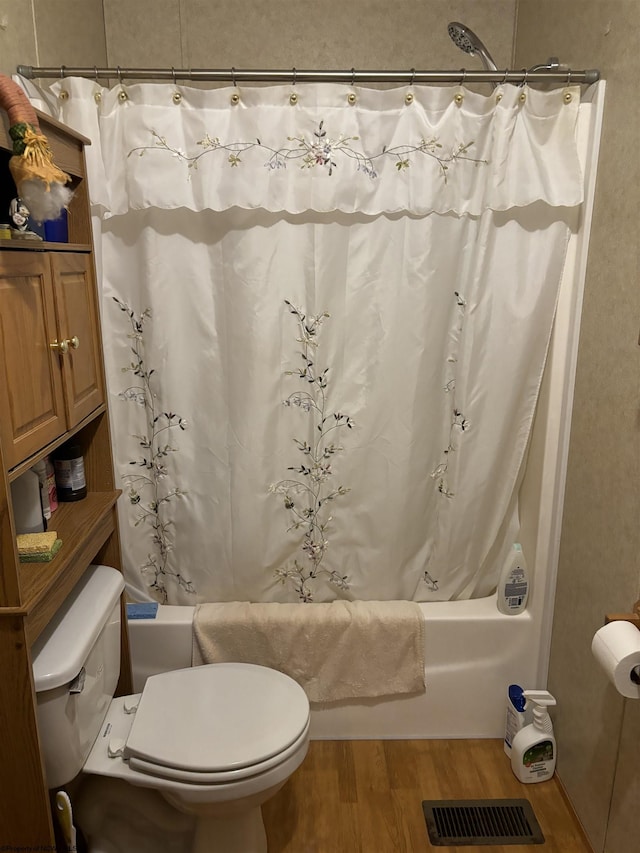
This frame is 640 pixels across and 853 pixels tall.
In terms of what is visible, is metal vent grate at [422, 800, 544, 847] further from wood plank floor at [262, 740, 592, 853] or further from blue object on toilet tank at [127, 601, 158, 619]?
blue object on toilet tank at [127, 601, 158, 619]

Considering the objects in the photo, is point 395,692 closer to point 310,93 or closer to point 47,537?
point 47,537

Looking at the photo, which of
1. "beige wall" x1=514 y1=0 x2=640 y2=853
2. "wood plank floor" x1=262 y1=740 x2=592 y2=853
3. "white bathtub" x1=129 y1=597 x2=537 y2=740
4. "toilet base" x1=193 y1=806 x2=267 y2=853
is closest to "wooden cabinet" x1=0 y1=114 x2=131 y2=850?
"toilet base" x1=193 y1=806 x2=267 y2=853

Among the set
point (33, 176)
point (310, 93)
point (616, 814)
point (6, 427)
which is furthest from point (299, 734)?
point (310, 93)

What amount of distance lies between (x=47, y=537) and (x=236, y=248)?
93 cm

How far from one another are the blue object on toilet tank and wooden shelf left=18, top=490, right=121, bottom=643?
0.39 metres

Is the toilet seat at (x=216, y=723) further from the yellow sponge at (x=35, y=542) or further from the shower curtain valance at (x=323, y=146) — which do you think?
the shower curtain valance at (x=323, y=146)

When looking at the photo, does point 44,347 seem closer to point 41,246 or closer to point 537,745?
point 41,246

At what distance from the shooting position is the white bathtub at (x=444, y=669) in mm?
2037

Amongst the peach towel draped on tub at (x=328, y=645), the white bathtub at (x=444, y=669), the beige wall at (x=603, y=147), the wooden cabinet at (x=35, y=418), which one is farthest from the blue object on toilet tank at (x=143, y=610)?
the beige wall at (x=603, y=147)

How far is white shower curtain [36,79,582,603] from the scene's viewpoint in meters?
1.72

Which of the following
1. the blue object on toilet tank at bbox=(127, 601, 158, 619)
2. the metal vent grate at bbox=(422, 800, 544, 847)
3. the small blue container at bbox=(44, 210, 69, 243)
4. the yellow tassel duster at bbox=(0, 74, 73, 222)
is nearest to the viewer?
the yellow tassel duster at bbox=(0, 74, 73, 222)

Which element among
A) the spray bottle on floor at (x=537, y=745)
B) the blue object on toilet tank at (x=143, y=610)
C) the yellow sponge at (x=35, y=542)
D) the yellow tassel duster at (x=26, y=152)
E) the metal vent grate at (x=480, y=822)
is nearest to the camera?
the yellow tassel duster at (x=26, y=152)

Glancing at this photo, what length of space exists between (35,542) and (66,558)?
7cm

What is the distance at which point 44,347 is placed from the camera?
A: 1304 millimetres
